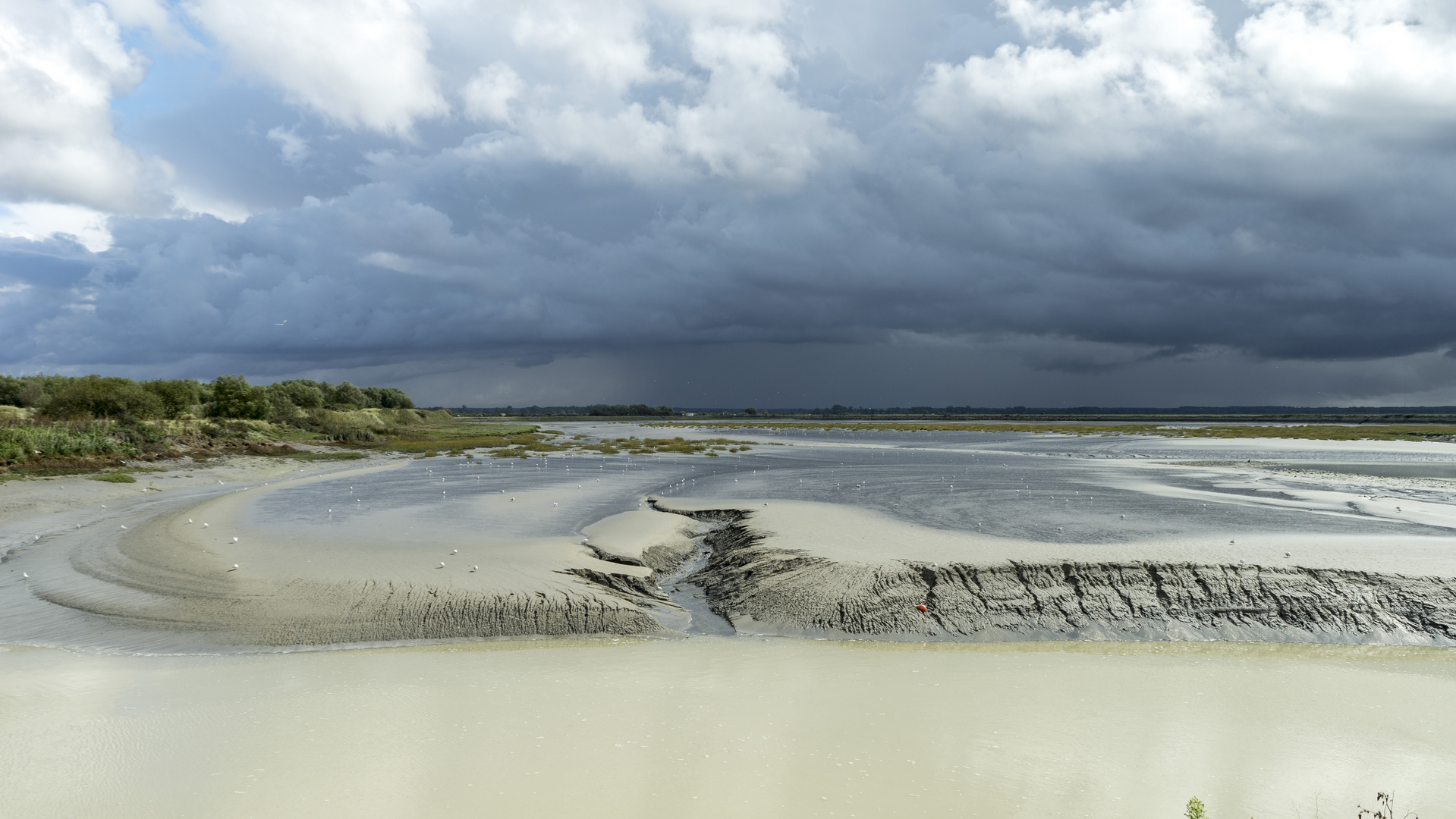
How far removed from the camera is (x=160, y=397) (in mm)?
78312

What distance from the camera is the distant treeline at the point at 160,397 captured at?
224ft

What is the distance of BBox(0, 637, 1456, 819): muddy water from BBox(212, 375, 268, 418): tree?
90.7 meters

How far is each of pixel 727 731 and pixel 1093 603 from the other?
10047mm

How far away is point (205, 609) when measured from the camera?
52.6 feet

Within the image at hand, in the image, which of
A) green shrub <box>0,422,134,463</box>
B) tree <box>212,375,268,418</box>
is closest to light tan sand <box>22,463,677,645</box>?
green shrub <box>0,422,134,463</box>

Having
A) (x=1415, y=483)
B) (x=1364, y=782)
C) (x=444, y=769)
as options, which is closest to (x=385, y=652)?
(x=444, y=769)

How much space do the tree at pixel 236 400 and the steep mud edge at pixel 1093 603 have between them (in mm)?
95150

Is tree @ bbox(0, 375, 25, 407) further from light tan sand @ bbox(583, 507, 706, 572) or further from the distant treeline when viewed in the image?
light tan sand @ bbox(583, 507, 706, 572)

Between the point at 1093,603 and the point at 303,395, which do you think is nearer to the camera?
the point at 1093,603

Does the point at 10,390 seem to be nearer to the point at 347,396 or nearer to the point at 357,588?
the point at 347,396

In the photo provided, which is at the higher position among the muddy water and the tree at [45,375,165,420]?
the tree at [45,375,165,420]

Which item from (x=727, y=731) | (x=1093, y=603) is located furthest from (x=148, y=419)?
(x=1093, y=603)

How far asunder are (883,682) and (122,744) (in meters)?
11.4

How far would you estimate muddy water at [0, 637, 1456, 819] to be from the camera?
27.8 ft
